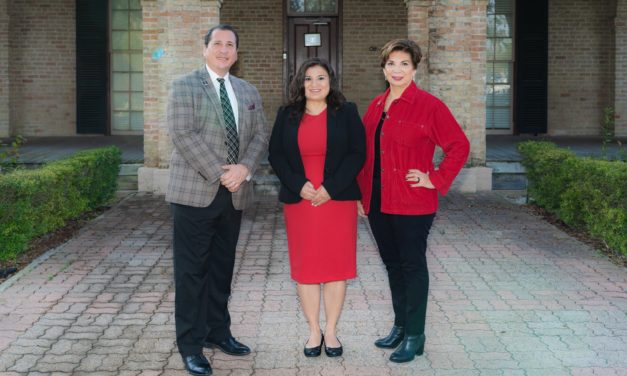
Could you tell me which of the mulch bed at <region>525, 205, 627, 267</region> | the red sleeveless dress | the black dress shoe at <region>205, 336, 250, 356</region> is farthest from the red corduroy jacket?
the mulch bed at <region>525, 205, 627, 267</region>

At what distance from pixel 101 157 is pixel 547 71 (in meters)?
11.6

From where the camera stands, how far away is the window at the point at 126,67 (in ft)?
60.0

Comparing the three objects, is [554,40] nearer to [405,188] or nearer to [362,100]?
[362,100]

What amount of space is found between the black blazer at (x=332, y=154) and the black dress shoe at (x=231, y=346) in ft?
3.01

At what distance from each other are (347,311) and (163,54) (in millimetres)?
6738

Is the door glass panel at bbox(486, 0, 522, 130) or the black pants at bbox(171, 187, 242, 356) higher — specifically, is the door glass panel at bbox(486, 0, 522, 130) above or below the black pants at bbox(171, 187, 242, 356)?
above

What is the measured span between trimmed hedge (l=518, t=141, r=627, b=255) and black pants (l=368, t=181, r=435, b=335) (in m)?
3.42

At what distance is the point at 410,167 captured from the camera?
14.7 feet

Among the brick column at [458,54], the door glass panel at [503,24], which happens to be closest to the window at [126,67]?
the door glass panel at [503,24]

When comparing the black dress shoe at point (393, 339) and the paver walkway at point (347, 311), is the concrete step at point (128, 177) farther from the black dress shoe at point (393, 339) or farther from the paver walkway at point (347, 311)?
the black dress shoe at point (393, 339)

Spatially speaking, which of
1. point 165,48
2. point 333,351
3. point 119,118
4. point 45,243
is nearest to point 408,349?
point 333,351

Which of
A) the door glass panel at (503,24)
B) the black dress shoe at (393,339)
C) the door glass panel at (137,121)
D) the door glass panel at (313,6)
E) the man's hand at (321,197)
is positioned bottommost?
the black dress shoe at (393,339)

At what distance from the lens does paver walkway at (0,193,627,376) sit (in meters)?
4.52

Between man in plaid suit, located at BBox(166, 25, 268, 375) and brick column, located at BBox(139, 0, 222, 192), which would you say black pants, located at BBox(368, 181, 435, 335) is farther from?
brick column, located at BBox(139, 0, 222, 192)
